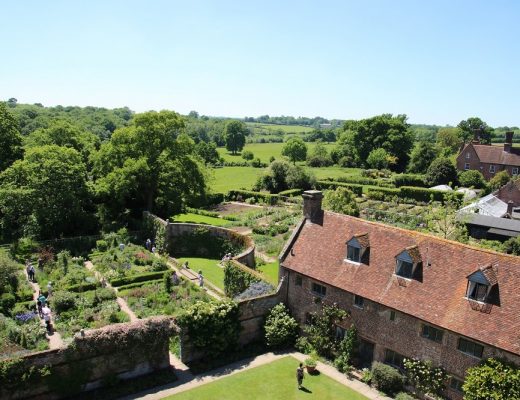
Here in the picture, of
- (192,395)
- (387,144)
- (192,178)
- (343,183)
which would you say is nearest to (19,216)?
(192,178)

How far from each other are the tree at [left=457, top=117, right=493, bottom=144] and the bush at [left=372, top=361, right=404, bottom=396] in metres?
135

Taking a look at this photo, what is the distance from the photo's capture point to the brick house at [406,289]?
65.7 feet

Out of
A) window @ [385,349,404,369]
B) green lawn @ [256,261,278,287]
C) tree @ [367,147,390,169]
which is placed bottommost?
green lawn @ [256,261,278,287]

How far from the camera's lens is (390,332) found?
2289cm

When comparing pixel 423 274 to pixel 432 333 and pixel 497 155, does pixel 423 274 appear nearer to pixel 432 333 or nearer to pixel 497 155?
pixel 432 333

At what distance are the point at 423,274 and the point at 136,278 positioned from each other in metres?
22.5

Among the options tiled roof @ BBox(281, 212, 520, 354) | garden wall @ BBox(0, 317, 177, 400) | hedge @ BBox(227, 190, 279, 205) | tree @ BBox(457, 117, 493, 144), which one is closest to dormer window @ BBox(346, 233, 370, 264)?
tiled roof @ BBox(281, 212, 520, 354)

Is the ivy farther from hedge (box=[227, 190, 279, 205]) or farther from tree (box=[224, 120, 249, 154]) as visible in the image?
tree (box=[224, 120, 249, 154])

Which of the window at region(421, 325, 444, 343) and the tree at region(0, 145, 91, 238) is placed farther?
the tree at region(0, 145, 91, 238)

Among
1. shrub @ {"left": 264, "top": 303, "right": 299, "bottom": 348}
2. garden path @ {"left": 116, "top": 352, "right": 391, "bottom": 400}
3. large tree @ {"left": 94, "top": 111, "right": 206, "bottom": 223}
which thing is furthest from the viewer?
large tree @ {"left": 94, "top": 111, "right": 206, "bottom": 223}

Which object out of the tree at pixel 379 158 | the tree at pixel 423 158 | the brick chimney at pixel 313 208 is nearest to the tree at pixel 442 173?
the tree at pixel 423 158

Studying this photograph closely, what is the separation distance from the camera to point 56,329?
26.8m

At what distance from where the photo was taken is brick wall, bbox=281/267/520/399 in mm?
20406

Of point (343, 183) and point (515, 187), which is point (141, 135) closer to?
point (343, 183)
